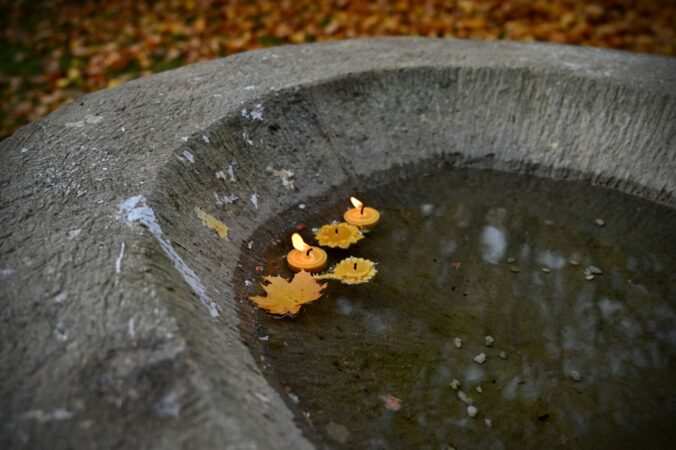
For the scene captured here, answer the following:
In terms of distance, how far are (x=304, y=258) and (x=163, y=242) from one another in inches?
24.0

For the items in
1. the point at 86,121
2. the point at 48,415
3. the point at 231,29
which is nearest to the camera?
the point at 48,415

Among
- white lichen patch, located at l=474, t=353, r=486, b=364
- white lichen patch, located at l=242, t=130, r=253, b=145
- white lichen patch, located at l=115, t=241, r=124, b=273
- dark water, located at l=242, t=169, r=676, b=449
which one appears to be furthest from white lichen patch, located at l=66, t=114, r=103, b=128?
white lichen patch, located at l=474, t=353, r=486, b=364

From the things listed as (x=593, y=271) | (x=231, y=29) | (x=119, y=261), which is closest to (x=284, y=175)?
(x=119, y=261)

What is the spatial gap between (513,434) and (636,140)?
1.78 meters

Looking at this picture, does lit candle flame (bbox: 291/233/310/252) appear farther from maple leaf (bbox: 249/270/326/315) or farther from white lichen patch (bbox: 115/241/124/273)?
white lichen patch (bbox: 115/241/124/273)

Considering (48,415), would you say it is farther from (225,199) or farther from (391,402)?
(225,199)

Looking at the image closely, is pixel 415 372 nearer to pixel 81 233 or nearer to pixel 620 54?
pixel 81 233

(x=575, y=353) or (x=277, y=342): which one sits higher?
(x=277, y=342)

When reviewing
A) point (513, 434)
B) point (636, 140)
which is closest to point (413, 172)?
point (636, 140)

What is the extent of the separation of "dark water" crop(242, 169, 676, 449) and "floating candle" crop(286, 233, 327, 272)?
0.07 metres

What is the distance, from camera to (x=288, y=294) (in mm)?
2014

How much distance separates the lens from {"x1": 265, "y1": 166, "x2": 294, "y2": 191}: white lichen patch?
2512 millimetres

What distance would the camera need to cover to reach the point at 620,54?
3064mm

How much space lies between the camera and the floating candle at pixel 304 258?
7.07 ft
